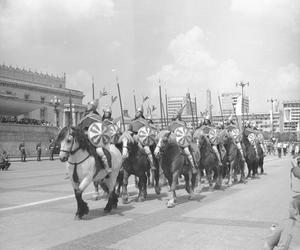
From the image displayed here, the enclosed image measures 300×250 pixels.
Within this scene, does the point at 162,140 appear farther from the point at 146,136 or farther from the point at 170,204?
the point at 146,136

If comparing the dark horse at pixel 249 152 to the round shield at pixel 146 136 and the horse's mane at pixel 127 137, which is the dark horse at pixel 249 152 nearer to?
the round shield at pixel 146 136

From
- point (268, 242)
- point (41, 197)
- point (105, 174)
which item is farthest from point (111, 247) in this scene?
point (41, 197)

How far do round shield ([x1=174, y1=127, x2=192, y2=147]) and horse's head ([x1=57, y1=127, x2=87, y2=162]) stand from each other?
324 centimetres

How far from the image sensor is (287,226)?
6359 millimetres

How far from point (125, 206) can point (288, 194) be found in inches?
196

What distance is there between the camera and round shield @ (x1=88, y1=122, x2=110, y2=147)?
10383mm

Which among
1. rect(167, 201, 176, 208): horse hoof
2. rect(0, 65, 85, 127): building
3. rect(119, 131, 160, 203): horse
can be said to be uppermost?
rect(0, 65, 85, 127): building

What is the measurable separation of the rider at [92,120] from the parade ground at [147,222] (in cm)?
122

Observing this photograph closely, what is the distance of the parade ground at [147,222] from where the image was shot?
7.25 m

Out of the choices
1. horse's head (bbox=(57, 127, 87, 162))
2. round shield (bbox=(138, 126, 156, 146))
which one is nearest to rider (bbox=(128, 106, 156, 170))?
round shield (bbox=(138, 126, 156, 146))

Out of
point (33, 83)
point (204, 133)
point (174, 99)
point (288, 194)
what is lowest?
point (288, 194)

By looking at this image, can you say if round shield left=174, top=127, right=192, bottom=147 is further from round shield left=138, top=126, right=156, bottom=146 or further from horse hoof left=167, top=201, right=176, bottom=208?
horse hoof left=167, top=201, right=176, bottom=208

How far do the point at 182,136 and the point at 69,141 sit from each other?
12.5ft

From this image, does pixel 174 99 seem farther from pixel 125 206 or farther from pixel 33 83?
pixel 33 83
